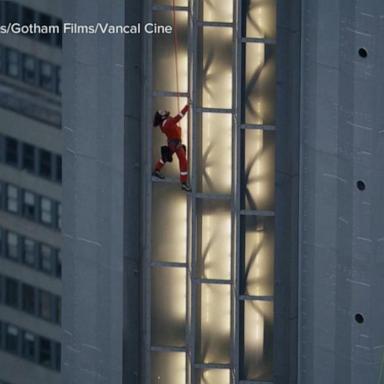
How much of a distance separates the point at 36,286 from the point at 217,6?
8287 mm

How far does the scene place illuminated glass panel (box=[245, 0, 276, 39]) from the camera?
5953 cm

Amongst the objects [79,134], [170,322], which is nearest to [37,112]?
[79,134]

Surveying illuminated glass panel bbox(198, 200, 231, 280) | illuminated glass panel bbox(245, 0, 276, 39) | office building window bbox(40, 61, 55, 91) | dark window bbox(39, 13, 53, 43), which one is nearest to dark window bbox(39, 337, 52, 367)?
illuminated glass panel bbox(198, 200, 231, 280)

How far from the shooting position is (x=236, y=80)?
59562mm

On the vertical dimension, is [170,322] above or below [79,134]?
below

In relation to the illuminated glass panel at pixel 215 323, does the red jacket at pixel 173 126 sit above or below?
above

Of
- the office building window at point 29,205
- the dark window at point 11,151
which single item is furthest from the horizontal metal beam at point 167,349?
the dark window at point 11,151

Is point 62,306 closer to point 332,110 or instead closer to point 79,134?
point 79,134

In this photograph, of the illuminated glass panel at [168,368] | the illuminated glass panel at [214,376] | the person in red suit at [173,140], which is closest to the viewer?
the person in red suit at [173,140]

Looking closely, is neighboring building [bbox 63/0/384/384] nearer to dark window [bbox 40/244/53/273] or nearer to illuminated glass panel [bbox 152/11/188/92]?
illuminated glass panel [bbox 152/11/188/92]

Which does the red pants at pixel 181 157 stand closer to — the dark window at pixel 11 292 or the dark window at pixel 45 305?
the dark window at pixel 45 305

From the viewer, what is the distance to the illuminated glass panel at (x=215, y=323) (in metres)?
61.2

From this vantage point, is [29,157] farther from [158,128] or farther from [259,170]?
[259,170]

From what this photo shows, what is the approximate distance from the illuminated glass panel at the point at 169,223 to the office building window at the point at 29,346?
4222mm
